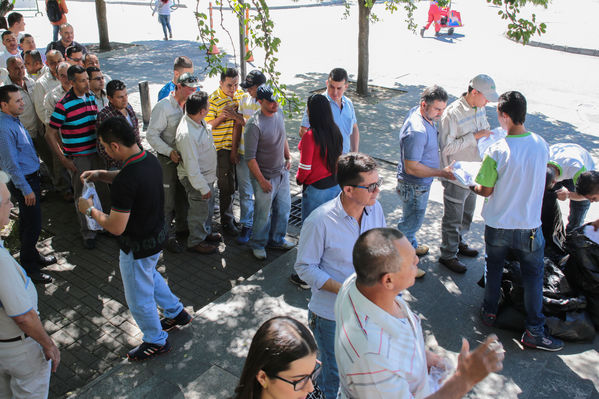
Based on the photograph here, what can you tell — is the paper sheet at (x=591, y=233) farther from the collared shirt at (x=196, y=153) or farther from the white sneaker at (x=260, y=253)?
the collared shirt at (x=196, y=153)

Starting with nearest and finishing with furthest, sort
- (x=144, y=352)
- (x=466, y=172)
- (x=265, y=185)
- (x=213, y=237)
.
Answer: (x=144, y=352) → (x=466, y=172) → (x=265, y=185) → (x=213, y=237)

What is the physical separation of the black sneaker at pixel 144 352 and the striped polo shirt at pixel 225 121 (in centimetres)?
266

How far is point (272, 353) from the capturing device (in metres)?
1.95

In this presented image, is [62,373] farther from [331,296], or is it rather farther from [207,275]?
[331,296]

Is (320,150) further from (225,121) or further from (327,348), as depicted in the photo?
(327,348)

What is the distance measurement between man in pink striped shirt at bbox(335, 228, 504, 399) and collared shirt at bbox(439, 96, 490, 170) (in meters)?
3.00

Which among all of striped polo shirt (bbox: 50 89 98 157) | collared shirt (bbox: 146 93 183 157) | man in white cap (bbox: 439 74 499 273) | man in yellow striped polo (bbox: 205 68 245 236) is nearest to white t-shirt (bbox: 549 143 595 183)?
man in white cap (bbox: 439 74 499 273)

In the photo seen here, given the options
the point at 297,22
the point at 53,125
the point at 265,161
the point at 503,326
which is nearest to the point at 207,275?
the point at 265,161

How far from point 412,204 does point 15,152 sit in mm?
4122

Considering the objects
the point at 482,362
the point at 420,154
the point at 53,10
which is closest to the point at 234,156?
the point at 420,154

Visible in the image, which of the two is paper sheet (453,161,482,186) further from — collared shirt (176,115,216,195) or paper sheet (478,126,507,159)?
collared shirt (176,115,216,195)

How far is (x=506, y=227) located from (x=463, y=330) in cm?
104

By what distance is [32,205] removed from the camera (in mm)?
5254

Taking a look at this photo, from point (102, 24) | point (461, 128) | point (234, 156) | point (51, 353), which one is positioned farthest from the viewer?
point (102, 24)
